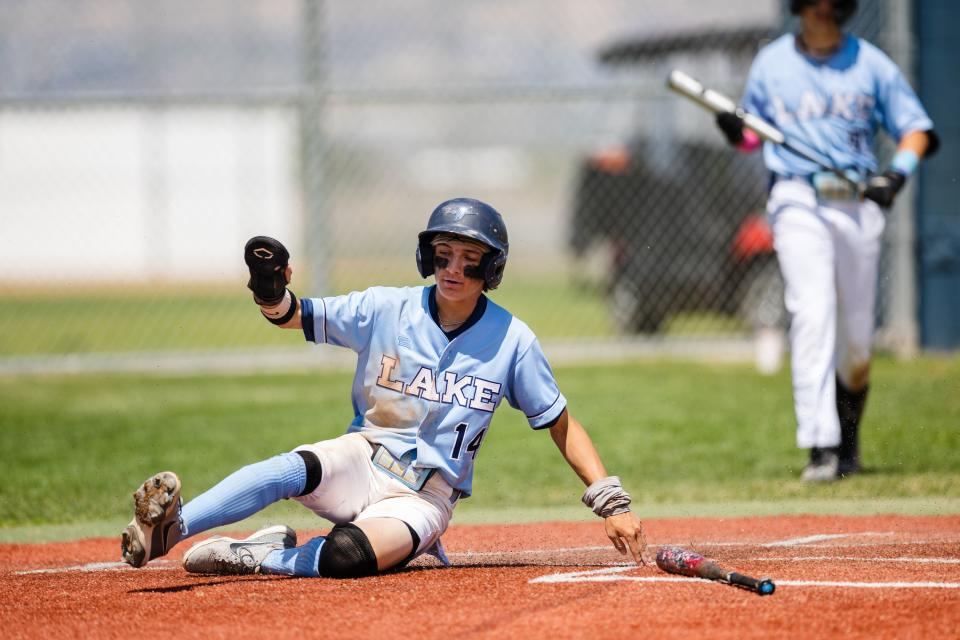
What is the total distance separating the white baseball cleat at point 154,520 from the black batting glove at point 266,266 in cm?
69

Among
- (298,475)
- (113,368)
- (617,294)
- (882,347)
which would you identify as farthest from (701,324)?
(298,475)

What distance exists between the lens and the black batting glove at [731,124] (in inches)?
265

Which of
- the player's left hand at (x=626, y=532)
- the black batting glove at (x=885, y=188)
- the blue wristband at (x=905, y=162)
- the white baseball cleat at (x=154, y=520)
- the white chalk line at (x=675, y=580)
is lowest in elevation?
the white chalk line at (x=675, y=580)

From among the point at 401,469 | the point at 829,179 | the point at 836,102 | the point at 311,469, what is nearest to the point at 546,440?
the point at 829,179

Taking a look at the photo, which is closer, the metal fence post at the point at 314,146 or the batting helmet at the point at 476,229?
the batting helmet at the point at 476,229

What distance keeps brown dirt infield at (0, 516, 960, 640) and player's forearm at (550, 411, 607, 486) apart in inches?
13.1

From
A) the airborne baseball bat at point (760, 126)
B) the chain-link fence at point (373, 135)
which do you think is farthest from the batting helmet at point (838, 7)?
the chain-link fence at point (373, 135)

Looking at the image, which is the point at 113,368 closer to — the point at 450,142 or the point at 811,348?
the point at 450,142

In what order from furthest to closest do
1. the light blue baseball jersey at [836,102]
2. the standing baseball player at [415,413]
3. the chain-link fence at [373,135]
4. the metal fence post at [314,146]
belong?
the chain-link fence at [373,135]
the metal fence post at [314,146]
the light blue baseball jersey at [836,102]
the standing baseball player at [415,413]

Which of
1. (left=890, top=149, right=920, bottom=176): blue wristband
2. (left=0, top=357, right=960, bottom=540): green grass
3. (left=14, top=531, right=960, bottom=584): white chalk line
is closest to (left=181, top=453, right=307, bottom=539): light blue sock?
(left=14, top=531, right=960, bottom=584): white chalk line

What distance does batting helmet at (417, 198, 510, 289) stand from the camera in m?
4.52

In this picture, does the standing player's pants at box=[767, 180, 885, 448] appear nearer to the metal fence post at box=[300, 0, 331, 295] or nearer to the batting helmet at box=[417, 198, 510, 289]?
the batting helmet at box=[417, 198, 510, 289]

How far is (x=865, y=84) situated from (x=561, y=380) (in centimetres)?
471

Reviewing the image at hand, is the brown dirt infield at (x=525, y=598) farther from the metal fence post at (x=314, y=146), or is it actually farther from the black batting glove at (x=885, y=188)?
the metal fence post at (x=314, y=146)
